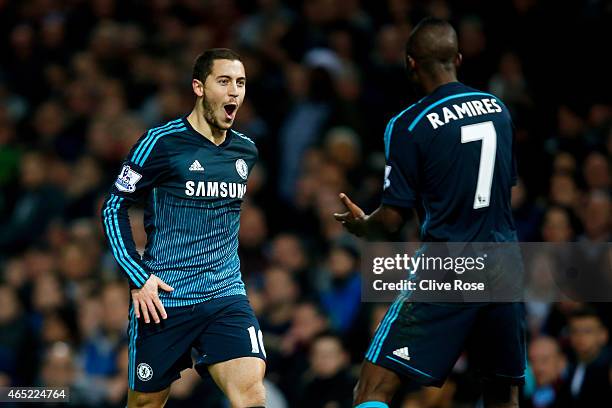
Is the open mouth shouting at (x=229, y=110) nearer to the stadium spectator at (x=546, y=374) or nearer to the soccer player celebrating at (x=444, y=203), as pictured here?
the soccer player celebrating at (x=444, y=203)

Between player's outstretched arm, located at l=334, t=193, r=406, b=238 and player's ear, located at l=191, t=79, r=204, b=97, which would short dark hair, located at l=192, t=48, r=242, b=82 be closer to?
player's ear, located at l=191, t=79, r=204, b=97

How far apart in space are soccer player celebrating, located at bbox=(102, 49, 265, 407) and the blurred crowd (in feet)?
9.00

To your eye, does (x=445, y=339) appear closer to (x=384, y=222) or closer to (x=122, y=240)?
(x=384, y=222)

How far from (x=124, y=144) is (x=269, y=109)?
5.34ft

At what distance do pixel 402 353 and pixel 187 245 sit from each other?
1.26 metres

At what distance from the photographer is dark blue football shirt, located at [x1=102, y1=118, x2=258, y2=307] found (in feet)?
20.0

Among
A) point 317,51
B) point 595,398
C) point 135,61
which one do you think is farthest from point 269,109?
point 595,398

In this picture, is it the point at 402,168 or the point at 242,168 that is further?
the point at 242,168

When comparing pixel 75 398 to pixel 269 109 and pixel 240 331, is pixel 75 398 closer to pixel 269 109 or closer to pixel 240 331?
pixel 269 109

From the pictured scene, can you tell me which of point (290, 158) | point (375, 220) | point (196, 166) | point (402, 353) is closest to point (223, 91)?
point (196, 166)

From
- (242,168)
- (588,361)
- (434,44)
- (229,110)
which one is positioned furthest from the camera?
(588,361)

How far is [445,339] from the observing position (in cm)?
571

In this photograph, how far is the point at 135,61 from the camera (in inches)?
553

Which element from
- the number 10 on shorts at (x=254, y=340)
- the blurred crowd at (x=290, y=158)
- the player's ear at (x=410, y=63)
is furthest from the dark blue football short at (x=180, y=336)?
the blurred crowd at (x=290, y=158)
